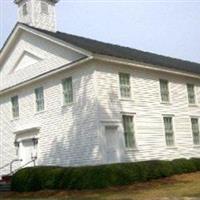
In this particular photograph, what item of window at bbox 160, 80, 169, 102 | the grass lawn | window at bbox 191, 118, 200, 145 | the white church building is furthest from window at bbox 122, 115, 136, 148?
window at bbox 191, 118, 200, 145

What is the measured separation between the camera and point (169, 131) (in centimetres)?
2881

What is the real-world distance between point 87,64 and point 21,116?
711cm

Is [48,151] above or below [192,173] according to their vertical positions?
above

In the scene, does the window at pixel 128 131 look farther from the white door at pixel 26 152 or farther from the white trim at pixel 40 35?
the white door at pixel 26 152

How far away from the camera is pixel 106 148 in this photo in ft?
80.7

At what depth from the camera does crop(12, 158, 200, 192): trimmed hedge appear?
21203 mm

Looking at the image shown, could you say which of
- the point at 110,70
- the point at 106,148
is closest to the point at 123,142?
the point at 106,148

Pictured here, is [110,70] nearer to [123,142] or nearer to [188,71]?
[123,142]

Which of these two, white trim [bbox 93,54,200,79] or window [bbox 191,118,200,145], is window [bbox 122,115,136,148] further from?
window [bbox 191,118,200,145]

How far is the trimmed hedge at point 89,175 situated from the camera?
69.6ft

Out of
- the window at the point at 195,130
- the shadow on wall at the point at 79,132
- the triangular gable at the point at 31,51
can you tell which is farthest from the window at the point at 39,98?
the window at the point at 195,130

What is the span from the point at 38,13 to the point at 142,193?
56.6 ft

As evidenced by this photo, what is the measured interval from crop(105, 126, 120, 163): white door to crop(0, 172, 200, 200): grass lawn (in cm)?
301

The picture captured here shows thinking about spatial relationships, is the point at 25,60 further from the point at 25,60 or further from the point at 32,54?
the point at 32,54
